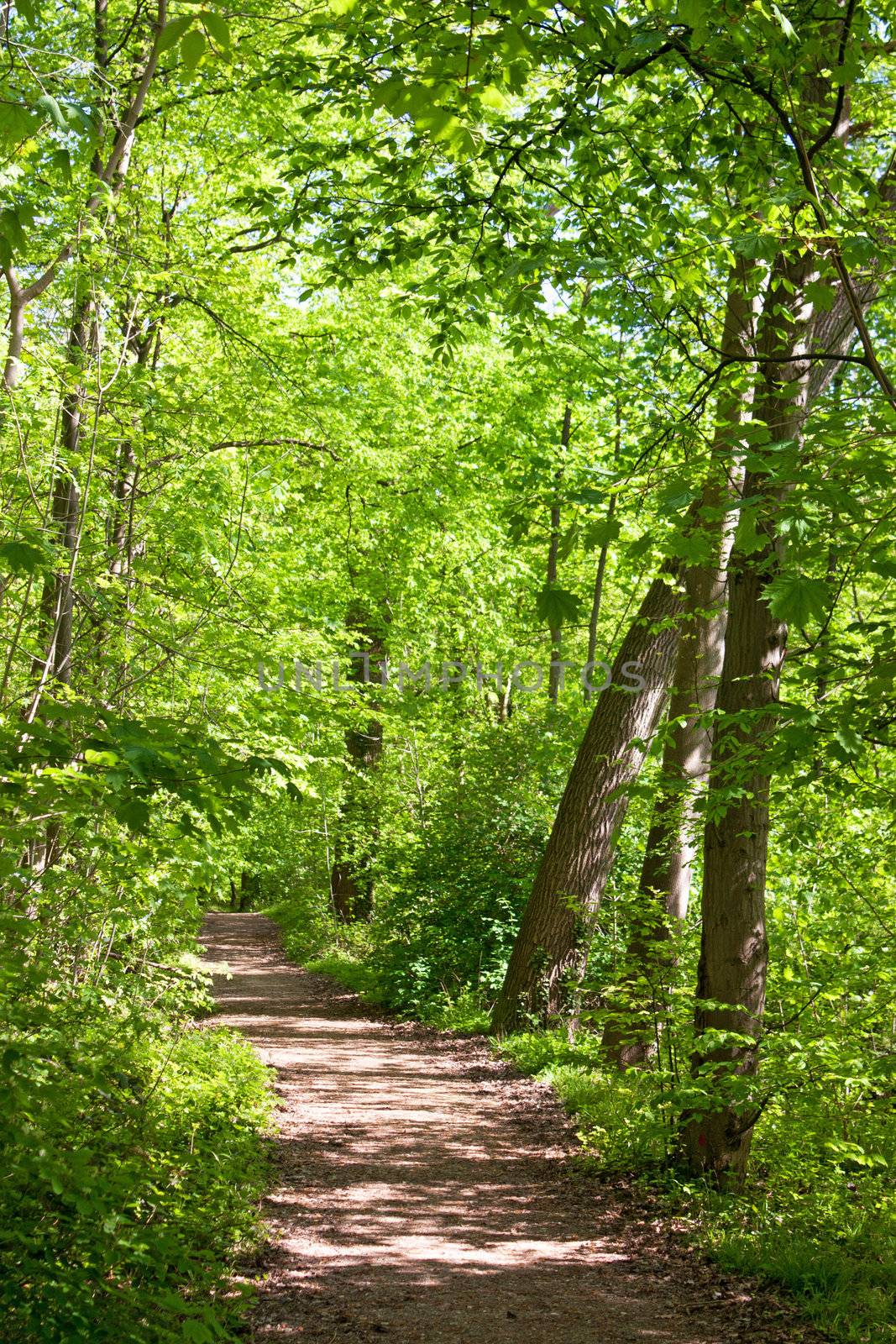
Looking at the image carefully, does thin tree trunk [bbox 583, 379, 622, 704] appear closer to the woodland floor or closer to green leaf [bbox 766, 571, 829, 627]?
green leaf [bbox 766, 571, 829, 627]

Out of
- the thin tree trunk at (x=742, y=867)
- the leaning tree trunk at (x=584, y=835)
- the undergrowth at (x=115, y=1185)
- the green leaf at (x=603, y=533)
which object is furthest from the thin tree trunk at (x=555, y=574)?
the green leaf at (x=603, y=533)

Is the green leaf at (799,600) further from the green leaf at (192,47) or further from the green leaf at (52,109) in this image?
the green leaf at (52,109)

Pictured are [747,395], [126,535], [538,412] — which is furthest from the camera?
[538,412]

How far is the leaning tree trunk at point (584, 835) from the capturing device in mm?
10320

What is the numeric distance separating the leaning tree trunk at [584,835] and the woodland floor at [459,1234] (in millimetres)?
935

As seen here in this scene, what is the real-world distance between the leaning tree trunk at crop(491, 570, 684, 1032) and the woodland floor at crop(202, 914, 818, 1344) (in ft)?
3.07

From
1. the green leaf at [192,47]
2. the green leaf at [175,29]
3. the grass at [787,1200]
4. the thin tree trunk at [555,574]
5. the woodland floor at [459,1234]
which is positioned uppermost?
the thin tree trunk at [555,574]

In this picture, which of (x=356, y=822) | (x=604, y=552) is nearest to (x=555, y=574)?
(x=356, y=822)

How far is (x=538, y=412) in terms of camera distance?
17172 millimetres

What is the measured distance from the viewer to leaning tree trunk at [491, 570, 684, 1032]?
1032 centimetres

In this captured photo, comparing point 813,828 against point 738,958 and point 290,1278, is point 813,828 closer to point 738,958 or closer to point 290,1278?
point 738,958

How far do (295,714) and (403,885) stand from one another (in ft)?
28.4

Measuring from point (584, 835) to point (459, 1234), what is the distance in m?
5.07

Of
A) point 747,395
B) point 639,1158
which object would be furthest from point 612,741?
point 639,1158
